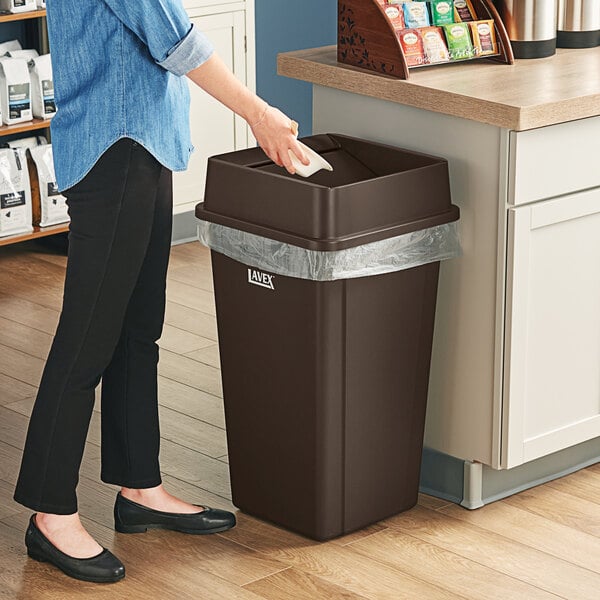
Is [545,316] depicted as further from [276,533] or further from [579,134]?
[276,533]

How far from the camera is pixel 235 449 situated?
2.61 metres

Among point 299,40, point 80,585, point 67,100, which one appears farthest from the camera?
point 299,40

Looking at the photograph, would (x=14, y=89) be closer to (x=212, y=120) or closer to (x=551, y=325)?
(x=212, y=120)

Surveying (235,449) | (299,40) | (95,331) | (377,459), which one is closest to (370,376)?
(377,459)

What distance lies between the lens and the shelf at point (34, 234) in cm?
420

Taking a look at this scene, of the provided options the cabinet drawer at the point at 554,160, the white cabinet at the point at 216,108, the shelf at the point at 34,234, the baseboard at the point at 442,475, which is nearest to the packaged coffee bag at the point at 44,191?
the shelf at the point at 34,234

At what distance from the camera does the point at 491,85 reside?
99.0 inches

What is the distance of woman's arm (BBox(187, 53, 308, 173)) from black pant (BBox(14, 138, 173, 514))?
162mm

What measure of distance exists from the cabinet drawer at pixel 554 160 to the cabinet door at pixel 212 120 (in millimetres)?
2120

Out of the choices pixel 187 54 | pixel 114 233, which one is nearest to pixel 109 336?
pixel 114 233

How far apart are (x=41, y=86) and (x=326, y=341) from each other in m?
2.20

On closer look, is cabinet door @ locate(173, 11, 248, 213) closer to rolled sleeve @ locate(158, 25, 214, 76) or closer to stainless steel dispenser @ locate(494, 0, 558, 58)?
stainless steel dispenser @ locate(494, 0, 558, 58)

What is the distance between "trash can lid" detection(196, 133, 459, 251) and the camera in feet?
7.47

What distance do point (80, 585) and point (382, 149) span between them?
1.02m
